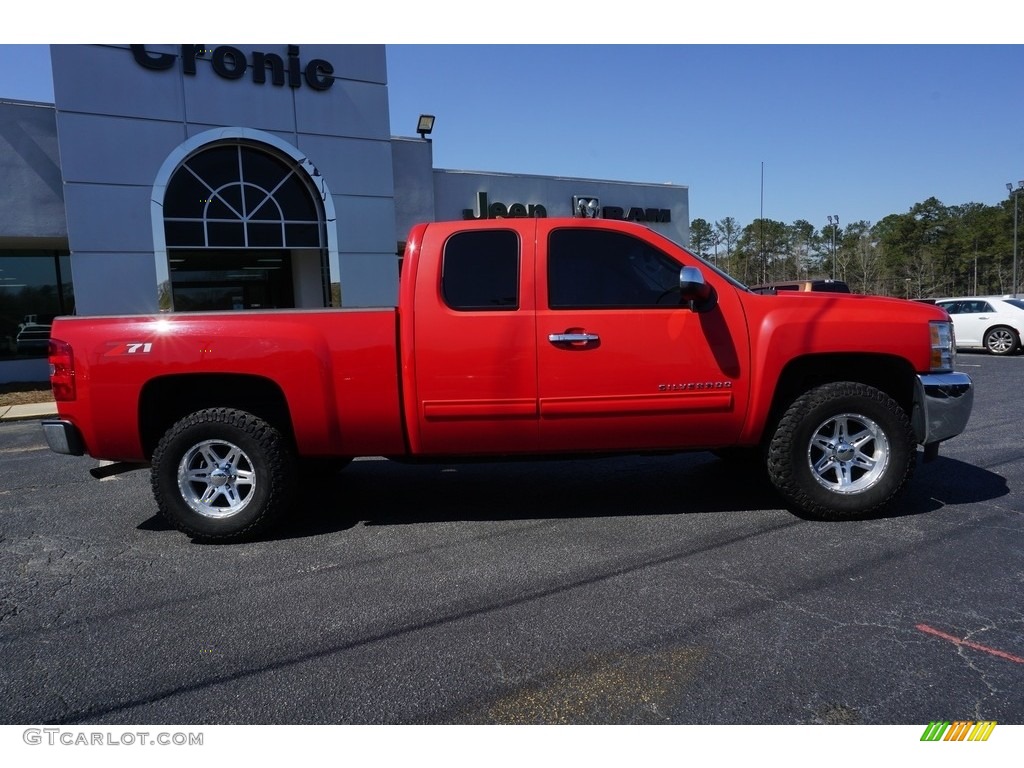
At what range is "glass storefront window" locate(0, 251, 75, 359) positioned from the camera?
16031mm

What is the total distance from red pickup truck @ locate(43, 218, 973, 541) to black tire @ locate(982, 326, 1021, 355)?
15.0m

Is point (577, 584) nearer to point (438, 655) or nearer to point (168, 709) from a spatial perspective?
point (438, 655)

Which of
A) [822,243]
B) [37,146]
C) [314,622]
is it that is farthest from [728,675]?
[822,243]

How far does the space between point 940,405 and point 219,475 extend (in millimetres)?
4597

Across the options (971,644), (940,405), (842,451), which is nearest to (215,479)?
(842,451)

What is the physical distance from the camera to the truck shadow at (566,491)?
5.01m

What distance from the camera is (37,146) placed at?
1413cm

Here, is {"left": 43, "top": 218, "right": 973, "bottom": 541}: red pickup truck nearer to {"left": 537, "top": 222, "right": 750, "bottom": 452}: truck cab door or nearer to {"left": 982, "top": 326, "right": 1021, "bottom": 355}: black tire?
{"left": 537, "top": 222, "right": 750, "bottom": 452}: truck cab door

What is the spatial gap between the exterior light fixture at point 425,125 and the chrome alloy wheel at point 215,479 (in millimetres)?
14545

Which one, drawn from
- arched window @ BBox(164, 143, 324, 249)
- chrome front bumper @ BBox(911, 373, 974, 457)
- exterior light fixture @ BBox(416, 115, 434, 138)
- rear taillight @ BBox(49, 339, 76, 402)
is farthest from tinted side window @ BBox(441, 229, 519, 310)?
exterior light fixture @ BBox(416, 115, 434, 138)

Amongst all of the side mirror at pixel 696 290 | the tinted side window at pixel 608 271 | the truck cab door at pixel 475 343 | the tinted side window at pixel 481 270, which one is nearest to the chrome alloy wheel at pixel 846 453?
the side mirror at pixel 696 290

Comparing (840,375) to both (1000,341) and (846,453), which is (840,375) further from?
(1000,341)

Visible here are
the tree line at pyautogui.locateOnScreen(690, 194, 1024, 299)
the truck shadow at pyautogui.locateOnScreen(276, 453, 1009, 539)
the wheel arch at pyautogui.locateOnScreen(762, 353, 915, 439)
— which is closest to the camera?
the wheel arch at pyautogui.locateOnScreen(762, 353, 915, 439)

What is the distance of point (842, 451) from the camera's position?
4648 mm
